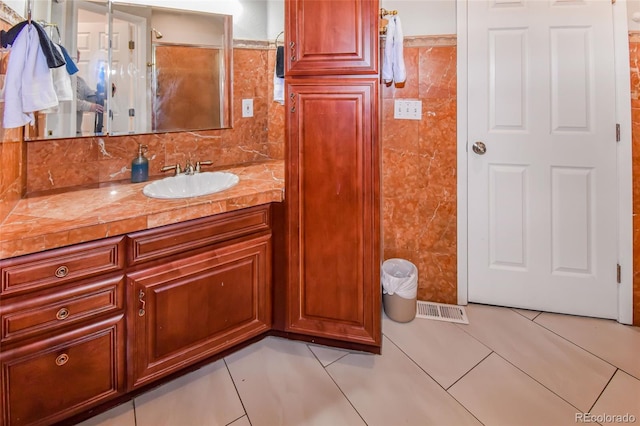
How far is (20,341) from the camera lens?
1228 millimetres

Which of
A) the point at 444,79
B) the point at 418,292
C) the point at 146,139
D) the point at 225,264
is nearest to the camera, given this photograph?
the point at 225,264

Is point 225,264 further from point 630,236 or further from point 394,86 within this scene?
point 630,236

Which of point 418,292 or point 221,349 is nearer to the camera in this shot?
point 221,349

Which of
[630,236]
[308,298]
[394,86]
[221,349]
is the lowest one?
[221,349]

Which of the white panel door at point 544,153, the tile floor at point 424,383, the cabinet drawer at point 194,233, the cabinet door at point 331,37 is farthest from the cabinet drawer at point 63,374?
the white panel door at point 544,153

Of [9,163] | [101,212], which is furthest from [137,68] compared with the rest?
[101,212]

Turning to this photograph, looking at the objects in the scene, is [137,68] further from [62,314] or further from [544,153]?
[544,153]

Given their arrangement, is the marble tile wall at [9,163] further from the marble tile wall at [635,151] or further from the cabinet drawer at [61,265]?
the marble tile wall at [635,151]

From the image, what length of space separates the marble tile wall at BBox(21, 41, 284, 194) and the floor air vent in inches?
54.3

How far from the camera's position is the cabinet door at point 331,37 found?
5.34 ft

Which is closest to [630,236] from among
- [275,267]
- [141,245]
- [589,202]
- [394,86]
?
[589,202]

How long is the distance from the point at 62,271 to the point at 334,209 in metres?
1.09

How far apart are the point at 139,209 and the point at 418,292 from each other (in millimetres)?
1743

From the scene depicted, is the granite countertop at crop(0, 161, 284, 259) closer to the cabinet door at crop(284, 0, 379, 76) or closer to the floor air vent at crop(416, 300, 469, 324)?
the cabinet door at crop(284, 0, 379, 76)
